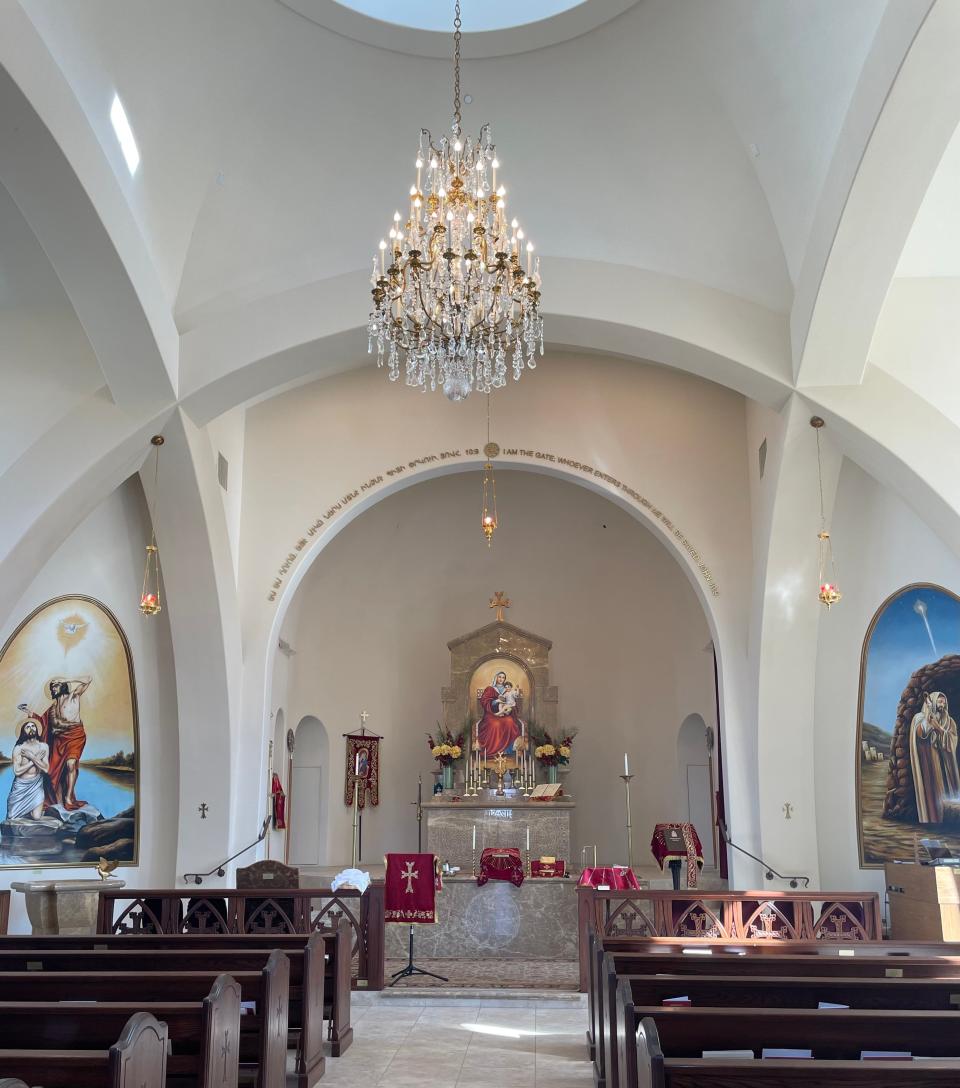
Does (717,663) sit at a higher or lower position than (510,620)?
lower

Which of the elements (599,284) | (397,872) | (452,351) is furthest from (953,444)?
(397,872)

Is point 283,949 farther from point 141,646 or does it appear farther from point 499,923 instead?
point 141,646

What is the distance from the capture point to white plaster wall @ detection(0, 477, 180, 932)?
1109 centimetres

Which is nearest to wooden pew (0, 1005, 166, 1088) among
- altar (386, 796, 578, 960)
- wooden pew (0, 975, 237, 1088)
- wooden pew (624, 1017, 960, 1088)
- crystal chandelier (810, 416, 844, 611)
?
wooden pew (0, 975, 237, 1088)

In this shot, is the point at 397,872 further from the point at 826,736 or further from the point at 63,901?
the point at 826,736

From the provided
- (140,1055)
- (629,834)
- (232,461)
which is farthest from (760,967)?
(629,834)

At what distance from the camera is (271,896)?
9.00m

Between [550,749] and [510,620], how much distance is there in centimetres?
259

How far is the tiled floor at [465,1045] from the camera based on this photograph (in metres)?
6.23

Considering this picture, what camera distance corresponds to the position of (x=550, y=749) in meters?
14.3

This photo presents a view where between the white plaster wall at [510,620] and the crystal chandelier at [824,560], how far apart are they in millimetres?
4131

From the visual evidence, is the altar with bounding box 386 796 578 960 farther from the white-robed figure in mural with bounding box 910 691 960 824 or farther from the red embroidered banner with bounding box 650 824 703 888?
the white-robed figure in mural with bounding box 910 691 960 824

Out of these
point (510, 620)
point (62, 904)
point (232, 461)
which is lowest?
point (62, 904)

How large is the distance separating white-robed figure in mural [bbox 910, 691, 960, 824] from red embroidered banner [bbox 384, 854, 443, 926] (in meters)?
4.81
